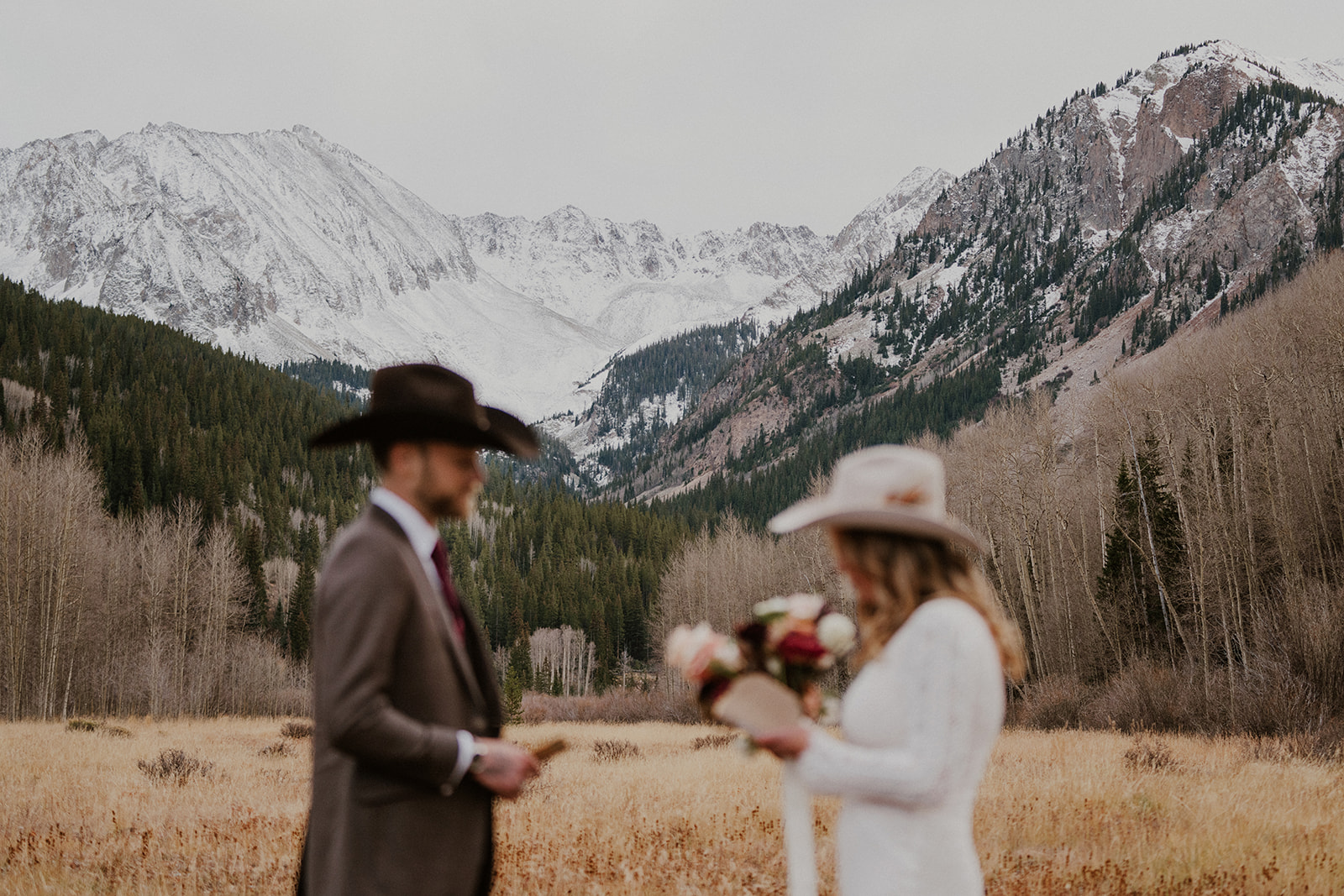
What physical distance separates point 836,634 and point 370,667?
4.91 ft

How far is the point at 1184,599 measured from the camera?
108ft

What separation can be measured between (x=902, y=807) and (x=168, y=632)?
58939 millimetres

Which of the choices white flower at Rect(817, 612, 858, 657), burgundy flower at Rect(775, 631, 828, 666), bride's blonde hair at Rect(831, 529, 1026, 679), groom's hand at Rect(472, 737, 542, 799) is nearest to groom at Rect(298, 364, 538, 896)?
groom's hand at Rect(472, 737, 542, 799)

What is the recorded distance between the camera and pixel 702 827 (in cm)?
1017

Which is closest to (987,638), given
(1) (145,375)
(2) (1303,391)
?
(2) (1303,391)

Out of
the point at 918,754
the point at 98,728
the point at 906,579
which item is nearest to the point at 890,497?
the point at 906,579

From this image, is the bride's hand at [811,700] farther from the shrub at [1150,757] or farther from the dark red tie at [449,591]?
the shrub at [1150,757]

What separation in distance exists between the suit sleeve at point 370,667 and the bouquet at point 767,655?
33.2 inches

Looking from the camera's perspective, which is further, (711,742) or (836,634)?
(711,742)

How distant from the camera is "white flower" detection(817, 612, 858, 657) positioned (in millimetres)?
2865

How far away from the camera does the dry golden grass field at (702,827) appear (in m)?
7.65

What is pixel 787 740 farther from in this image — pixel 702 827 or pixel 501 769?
pixel 702 827

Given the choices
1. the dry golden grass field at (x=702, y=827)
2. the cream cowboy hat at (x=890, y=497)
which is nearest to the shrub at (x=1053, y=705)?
the dry golden grass field at (x=702, y=827)

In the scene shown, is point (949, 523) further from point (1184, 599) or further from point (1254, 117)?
point (1254, 117)
